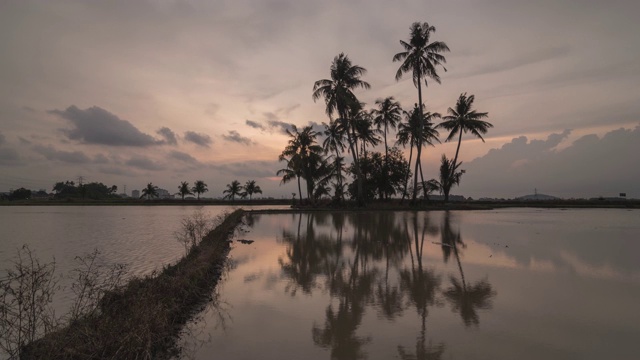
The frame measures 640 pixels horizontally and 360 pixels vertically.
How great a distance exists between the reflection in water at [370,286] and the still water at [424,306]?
25 mm

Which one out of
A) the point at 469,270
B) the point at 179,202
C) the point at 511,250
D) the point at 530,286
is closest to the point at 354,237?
the point at 511,250

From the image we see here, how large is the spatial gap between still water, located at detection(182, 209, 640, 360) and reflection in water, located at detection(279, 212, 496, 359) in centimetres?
2

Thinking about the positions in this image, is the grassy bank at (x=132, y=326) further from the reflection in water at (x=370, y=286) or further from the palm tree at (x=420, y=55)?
the palm tree at (x=420, y=55)

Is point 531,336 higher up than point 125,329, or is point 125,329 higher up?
point 125,329

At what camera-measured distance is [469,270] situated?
9.31 metres

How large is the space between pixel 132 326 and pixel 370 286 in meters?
4.78

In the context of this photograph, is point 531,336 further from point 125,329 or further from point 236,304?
point 125,329

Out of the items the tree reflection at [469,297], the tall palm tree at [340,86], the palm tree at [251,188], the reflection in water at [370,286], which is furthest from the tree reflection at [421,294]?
the palm tree at [251,188]

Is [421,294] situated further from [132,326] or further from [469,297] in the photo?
[132,326]

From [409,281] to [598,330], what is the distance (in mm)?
3530

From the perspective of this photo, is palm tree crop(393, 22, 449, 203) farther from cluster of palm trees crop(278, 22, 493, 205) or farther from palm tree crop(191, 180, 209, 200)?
palm tree crop(191, 180, 209, 200)

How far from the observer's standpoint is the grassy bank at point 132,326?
153 inches

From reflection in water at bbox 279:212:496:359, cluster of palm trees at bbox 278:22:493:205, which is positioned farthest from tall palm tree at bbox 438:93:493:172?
reflection in water at bbox 279:212:496:359

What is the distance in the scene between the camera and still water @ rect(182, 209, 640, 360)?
4.64 metres
